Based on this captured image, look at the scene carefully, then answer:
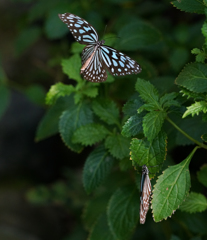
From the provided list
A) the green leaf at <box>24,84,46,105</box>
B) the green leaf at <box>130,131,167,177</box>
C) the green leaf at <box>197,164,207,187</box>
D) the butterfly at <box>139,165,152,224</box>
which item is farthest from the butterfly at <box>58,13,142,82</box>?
the green leaf at <box>24,84,46,105</box>

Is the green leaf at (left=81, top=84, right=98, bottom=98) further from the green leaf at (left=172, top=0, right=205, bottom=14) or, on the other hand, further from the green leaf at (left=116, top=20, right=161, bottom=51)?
the green leaf at (left=172, top=0, right=205, bottom=14)

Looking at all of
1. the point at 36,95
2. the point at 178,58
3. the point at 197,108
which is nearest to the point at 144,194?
the point at 197,108

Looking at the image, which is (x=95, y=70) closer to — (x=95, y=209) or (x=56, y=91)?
(x=56, y=91)

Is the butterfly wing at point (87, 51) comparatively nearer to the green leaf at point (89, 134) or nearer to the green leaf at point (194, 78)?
the green leaf at point (89, 134)

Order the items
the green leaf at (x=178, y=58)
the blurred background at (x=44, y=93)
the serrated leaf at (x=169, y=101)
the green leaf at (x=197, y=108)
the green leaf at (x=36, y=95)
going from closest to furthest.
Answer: the green leaf at (x=197, y=108) → the serrated leaf at (x=169, y=101) → the green leaf at (x=178, y=58) → the blurred background at (x=44, y=93) → the green leaf at (x=36, y=95)

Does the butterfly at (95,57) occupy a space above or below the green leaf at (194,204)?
above

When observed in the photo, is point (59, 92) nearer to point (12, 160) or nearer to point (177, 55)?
point (177, 55)

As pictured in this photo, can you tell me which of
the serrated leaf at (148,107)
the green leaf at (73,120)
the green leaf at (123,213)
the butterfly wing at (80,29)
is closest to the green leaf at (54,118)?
the green leaf at (73,120)
